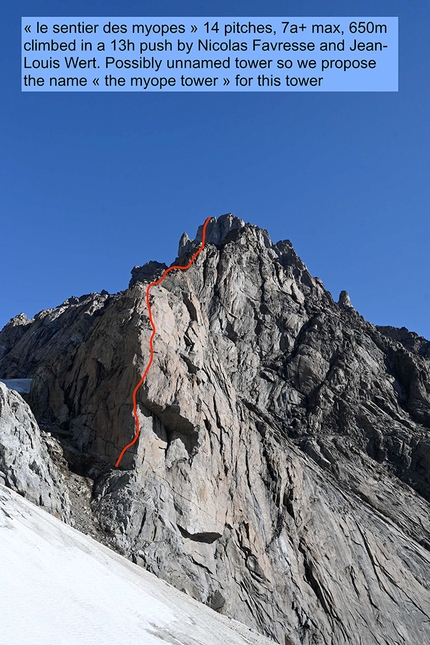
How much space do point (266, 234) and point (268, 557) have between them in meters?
70.3

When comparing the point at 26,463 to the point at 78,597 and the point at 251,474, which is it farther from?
the point at 251,474

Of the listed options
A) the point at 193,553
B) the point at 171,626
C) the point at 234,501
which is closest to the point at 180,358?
the point at 234,501

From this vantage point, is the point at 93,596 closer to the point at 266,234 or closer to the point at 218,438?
the point at 218,438

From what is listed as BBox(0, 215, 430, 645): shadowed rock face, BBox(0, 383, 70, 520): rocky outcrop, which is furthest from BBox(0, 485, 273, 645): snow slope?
BBox(0, 215, 430, 645): shadowed rock face

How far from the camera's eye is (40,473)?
938 inches

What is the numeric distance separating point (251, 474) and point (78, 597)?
2216cm

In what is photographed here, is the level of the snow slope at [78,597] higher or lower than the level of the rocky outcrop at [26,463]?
lower

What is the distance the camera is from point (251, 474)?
3619 centimetres

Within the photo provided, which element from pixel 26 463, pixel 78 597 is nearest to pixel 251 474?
pixel 26 463

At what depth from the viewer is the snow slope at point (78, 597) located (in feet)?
40.9

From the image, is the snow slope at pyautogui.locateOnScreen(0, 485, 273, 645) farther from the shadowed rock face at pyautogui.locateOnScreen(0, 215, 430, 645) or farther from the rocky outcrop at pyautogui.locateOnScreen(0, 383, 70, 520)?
the shadowed rock face at pyautogui.locateOnScreen(0, 215, 430, 645)

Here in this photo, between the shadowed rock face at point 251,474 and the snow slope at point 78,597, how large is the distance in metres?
4.72

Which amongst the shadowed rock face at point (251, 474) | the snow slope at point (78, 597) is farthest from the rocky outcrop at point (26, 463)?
the shadowed rock face at point (251, 474)

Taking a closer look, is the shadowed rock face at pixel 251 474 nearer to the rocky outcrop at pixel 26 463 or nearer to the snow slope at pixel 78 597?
the rocky outcrop at pixel 26 463
